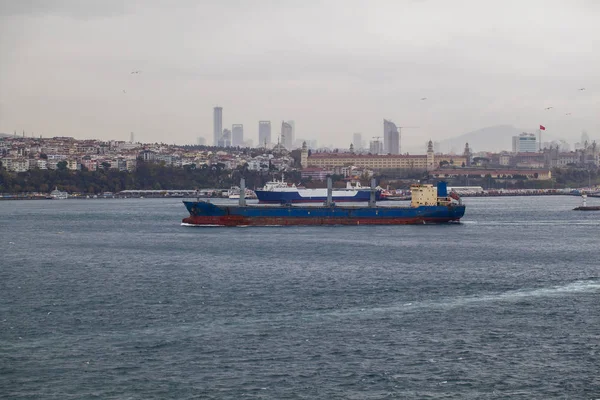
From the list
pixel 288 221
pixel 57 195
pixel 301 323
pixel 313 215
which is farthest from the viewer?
pixel 57 195

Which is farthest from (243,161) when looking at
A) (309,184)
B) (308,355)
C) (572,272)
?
(308,355)

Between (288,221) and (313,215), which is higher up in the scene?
(313,215)

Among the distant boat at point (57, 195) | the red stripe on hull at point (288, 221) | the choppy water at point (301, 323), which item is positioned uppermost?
the distant boat at point (57, 195)

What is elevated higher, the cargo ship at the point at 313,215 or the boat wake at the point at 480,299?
the cargo ship at the point at 313,215

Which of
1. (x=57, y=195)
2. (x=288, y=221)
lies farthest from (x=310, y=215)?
(x=57, y=195)

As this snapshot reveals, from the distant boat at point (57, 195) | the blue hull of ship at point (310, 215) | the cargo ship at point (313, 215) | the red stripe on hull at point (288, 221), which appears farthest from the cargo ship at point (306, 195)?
the distant boat at point (57, 195)

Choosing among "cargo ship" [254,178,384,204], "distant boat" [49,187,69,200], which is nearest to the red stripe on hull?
"cargo ship" [254,178,384,204]

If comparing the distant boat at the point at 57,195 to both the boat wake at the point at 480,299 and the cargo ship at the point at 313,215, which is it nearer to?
the cargo ship at the point at 313,215

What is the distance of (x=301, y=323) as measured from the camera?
2388cm

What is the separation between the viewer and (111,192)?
5969 inches

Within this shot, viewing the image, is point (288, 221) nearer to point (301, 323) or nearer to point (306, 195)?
point (306, 195)

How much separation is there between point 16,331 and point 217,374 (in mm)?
7101

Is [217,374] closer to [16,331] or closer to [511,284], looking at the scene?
[16,331]

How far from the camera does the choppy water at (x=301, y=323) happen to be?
18406 millimetres
